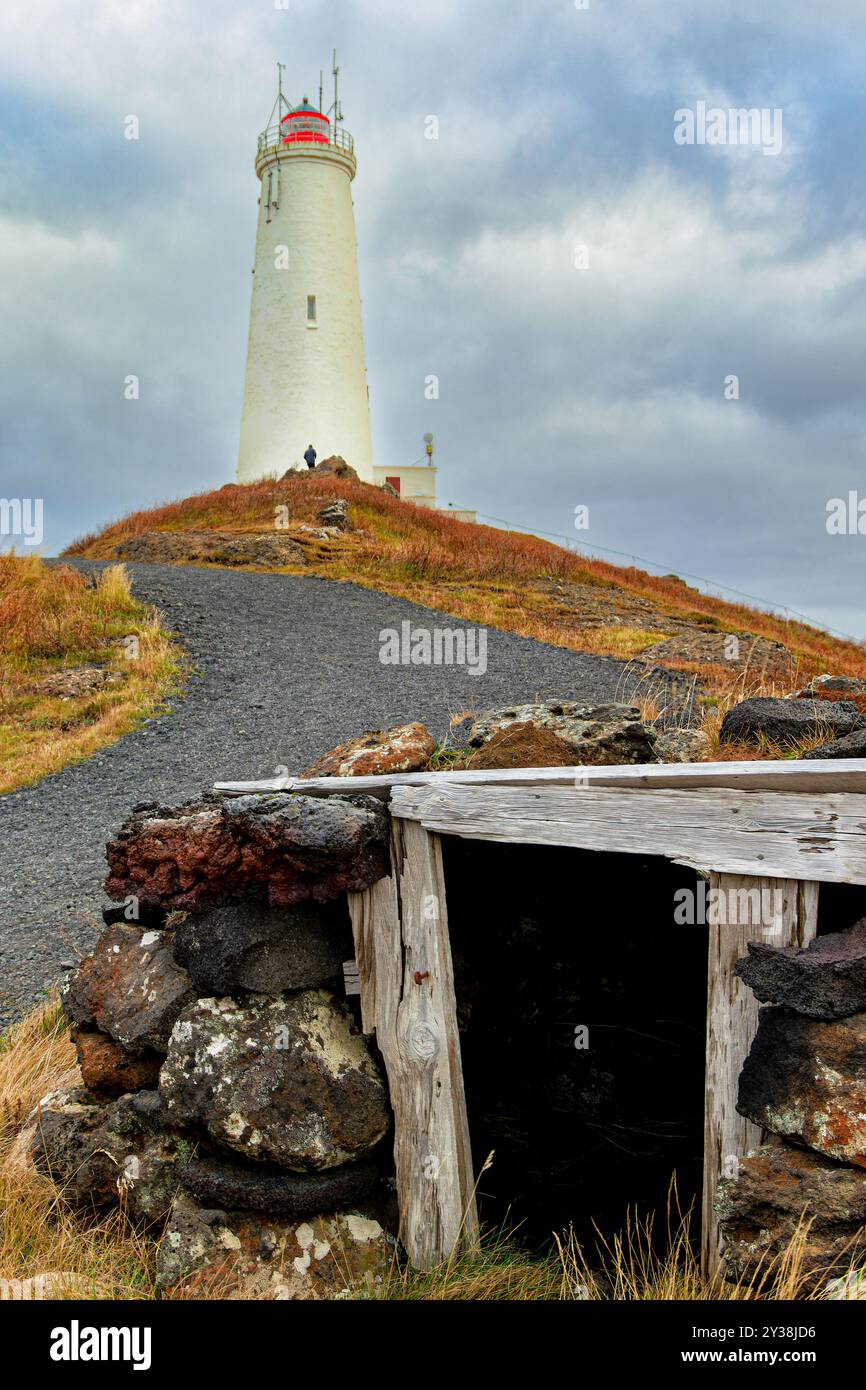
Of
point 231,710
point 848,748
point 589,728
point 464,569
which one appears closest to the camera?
point 848,748

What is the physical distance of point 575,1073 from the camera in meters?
5.38

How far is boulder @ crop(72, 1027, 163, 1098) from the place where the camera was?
4723mm

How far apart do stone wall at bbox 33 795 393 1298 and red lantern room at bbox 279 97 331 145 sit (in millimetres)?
33877

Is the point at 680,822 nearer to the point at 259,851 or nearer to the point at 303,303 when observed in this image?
the point at 259,851

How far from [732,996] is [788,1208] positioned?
28.6 inches

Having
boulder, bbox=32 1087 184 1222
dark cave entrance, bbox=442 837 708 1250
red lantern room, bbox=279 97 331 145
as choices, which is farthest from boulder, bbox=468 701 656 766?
red lantern room, bbox=279 97 331 145

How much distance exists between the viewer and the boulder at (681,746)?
643 cm

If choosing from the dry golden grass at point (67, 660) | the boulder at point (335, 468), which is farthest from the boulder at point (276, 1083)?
the boulder at point (335, 468)

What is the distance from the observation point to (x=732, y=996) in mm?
3695

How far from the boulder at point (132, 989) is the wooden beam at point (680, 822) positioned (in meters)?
1.50

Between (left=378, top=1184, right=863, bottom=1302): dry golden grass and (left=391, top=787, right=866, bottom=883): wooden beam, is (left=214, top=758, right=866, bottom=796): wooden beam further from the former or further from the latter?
(left=378, top=1184, right=863, bottom=1302): dry golden grass

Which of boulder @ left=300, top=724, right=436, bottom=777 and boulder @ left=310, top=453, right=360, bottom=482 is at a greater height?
boulder @ left=310, top=453, right=360, bottom=482

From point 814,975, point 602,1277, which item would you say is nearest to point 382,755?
point 602,1277

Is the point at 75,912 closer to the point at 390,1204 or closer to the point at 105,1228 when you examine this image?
the point at 105,1228
